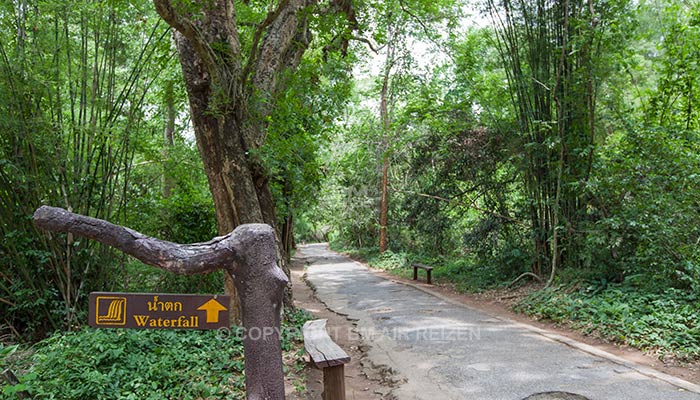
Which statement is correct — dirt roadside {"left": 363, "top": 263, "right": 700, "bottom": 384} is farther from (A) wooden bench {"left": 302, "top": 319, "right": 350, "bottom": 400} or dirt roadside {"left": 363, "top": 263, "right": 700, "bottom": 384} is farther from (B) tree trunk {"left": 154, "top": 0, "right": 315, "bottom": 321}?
(B) tree trunk {"left": 154, "top": 0, "right": 315, "bottom": 321}

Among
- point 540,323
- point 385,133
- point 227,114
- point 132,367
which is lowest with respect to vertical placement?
point 540,323

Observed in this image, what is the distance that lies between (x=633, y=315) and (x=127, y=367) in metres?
5.72

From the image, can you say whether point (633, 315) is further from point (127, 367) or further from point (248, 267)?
point (127, 367)

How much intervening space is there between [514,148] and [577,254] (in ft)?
8.40

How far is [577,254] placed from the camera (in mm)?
7883

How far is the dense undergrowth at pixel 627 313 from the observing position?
4.94m

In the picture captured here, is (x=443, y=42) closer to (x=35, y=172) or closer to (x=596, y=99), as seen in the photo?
(x=596, y=99)

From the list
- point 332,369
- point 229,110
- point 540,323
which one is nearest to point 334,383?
point 332,369

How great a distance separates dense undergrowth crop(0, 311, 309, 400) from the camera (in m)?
3.37

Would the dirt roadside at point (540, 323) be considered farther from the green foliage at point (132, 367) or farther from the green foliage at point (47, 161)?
the green foliage at point (47, 161)

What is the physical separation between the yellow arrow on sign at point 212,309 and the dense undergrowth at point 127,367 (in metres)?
1.44

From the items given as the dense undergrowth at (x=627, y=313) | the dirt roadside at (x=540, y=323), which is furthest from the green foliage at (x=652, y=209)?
the dirt roadside at (x=540, y=323)

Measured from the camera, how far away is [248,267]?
7.78 feet

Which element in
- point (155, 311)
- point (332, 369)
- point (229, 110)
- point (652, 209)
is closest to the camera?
point (155, 311)
